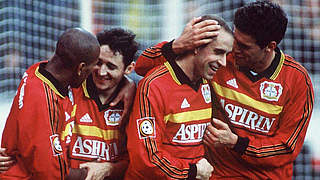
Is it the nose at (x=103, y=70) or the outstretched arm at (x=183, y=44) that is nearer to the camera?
the outstretched arm at (x=183, y=44)

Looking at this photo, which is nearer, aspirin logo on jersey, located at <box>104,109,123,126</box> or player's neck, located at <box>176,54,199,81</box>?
player's neck, located at <box>176,54,199,81</box>

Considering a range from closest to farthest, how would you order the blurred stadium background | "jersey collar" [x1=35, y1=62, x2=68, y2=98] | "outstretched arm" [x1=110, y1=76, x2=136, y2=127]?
"jersey collar" [x1=35, y1=62, x2=68, y2=98], "outstretched arm" [x1=110, y1=76, x2=136, y2=127], the blurred stadium background

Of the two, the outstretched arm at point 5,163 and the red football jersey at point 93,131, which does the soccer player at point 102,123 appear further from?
the outstretched arm at point 5,163

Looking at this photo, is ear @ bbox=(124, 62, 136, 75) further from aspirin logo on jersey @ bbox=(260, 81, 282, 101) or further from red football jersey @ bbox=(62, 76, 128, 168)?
aspirin logo on jersey @ bbox=(260, 81, 282, 101)

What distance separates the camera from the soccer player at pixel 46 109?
2.21 meters

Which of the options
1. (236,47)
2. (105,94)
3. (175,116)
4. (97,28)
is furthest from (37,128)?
(97,28)

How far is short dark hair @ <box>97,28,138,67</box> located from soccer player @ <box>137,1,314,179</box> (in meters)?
0.59

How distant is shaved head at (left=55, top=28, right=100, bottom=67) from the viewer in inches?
92.7

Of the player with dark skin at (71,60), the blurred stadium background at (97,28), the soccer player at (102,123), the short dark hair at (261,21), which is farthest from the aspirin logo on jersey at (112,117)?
the blurred stadium background at (97,28)

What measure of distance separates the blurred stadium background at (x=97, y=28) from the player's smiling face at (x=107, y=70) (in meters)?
2.97

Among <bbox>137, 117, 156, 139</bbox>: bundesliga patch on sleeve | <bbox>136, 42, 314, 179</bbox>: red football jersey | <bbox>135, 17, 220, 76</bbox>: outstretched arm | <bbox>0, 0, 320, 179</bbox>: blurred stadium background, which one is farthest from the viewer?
<bbox>0, 0, 320, 179</bbox>: blurred stadium background

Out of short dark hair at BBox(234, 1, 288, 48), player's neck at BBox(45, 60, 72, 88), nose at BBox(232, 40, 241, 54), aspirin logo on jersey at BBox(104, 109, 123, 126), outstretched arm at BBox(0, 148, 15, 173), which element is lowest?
outstretched arm at BBox(0, 148, 15, 173)

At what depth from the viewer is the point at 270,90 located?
9.46ft

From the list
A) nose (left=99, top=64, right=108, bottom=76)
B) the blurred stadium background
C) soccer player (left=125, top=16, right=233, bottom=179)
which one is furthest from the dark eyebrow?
the blurred stadium background
